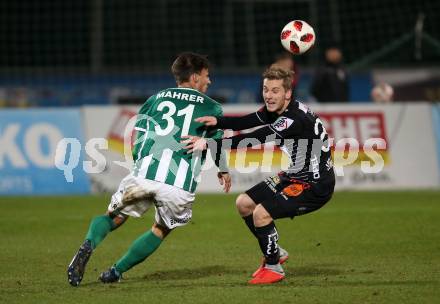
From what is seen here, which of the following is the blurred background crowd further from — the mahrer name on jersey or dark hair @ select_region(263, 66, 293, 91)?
the mahrer name on jersey

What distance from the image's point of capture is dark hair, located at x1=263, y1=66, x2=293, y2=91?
6.94 m

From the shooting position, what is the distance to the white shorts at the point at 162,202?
6684mm

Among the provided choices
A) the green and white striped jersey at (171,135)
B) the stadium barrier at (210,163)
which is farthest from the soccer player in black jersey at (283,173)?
the stadium barrier at (210,163)

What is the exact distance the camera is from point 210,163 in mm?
13938

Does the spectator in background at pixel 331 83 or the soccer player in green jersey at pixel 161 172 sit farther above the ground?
the spectator in background at pixel 331 83

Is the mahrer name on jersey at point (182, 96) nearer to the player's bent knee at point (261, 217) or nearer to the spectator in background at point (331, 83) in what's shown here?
the player's bent knee at point (261, 217)

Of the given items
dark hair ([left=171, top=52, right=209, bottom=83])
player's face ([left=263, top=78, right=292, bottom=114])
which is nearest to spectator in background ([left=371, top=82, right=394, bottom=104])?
player's face ([left=263, top=78, right=292, bottom=114])

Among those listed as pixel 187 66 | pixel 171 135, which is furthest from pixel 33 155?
pixel 171 135

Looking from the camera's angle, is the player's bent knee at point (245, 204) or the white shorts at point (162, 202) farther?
the player's bent knee at point (245, 204)

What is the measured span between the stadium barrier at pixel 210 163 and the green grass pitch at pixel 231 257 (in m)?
1.44

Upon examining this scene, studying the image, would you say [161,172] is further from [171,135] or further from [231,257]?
[231,257]

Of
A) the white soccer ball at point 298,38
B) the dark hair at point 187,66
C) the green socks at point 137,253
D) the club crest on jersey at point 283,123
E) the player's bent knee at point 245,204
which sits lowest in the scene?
the green socks at point 137,253

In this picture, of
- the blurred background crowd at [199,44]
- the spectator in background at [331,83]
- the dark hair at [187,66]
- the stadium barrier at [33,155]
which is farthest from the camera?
the blurred background crowd at [199,44]

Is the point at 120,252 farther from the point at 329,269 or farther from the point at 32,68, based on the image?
the point at 32,68
